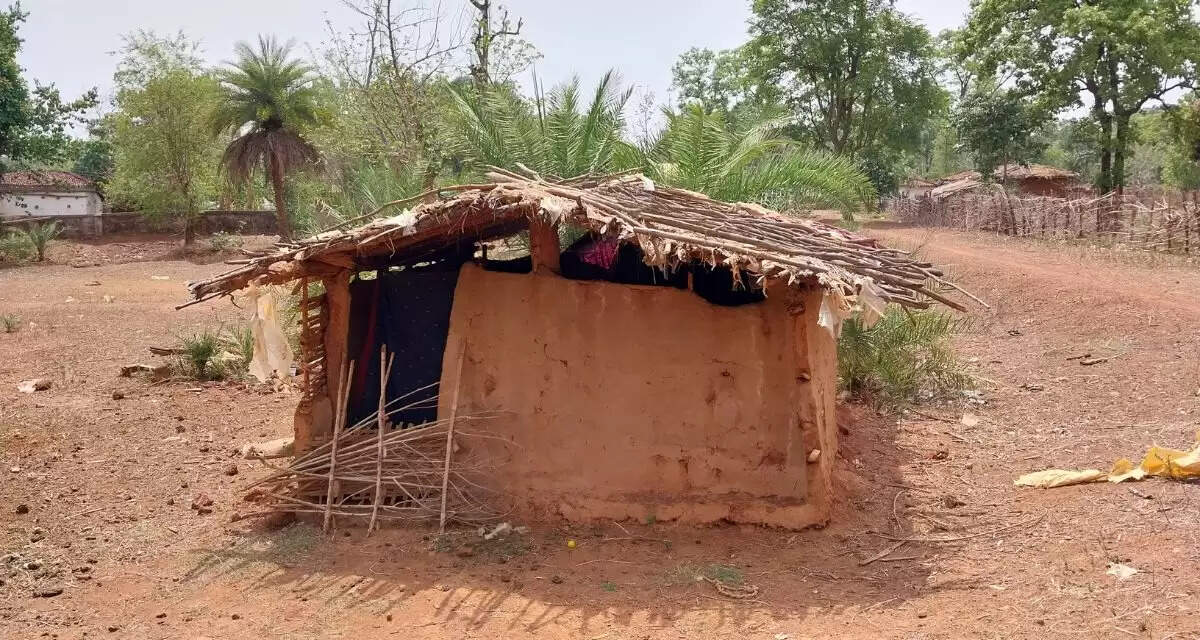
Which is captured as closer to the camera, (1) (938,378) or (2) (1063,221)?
(1) (938,378)

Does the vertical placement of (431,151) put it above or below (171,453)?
above

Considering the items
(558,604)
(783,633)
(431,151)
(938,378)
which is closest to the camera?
(783,633)

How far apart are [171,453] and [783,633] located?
212 inches

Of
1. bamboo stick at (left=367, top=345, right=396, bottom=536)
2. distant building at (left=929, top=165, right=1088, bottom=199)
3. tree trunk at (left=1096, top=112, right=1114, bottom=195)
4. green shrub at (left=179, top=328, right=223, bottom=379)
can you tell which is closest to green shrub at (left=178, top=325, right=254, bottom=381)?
green shrub at (left=179, top=328, right=223, bottom=379)

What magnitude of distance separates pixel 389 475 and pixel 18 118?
73.0 feet

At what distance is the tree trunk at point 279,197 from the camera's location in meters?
25.4

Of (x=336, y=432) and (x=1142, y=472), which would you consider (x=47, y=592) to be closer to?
(x=336, y=432)

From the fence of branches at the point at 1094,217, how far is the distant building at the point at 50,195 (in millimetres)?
27717

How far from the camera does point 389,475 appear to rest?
5.81 meters

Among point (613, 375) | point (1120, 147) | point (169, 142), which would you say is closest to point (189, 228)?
point (169, 142)

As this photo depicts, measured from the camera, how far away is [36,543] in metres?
5.79

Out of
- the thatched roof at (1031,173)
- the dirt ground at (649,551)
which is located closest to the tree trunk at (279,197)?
the dirt ground at (649,551)

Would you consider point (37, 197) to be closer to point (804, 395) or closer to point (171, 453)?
point (171, 453)

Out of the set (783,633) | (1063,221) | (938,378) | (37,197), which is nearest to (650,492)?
(783,633)
